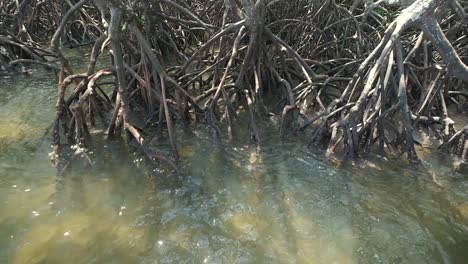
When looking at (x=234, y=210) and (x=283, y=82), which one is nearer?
(x=234, y=210)

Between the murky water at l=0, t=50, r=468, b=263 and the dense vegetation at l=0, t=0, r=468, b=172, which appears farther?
the dense vegetation at l=0, t=0, r=468, b=172

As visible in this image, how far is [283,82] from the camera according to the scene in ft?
18.2

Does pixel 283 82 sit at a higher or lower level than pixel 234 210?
higher

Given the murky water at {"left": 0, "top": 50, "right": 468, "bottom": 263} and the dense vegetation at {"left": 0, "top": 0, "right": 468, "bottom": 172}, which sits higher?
the dense vegetation at {"left": 0, "top": 0, "right": 468, "bottom": 172}

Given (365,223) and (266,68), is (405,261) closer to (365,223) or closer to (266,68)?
(365,223)

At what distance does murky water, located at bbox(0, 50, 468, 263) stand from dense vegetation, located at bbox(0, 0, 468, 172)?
304mm

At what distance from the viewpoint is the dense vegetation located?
15.0 ft

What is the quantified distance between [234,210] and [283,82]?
216 cm

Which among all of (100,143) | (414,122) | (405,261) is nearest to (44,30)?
(100,143)

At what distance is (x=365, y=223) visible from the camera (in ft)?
12.4

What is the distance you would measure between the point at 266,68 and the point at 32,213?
131 inches

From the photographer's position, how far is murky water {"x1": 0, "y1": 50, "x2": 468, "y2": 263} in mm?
3447

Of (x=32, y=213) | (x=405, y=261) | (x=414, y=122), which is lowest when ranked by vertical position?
(x=32, y=213)

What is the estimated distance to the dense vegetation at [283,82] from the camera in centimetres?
457
